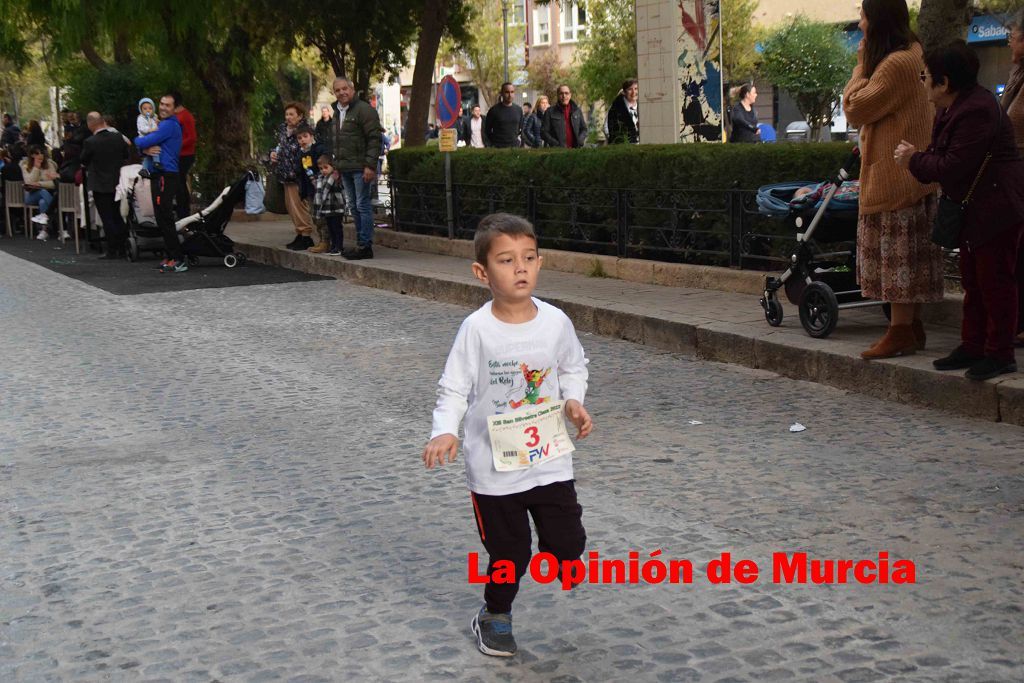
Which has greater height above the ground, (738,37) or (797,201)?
(738,37)

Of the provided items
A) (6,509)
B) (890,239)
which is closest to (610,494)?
(6,509)

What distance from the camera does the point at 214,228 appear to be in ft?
53.3

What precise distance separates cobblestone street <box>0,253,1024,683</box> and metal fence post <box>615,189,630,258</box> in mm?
3610

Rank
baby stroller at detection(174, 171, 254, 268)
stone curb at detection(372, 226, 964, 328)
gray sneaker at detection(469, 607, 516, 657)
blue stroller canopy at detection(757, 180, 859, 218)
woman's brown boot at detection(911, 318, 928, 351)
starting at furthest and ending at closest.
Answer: baby stroller at detection(174, 171, 254, 268), stone curb at detection(372, 226, 964, 328), blue stroller canopy at detection(757, 180, 859, 218), woman's brown boot at detection(911, 318, 928, 351), gray sneaker at detection(469, 607, 516, 657)

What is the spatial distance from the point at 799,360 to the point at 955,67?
2105 mm

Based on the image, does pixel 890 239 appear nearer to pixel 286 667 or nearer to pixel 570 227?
pixel 286 667

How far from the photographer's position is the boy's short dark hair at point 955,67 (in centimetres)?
724

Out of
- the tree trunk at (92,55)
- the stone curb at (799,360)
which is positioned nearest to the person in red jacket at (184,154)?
the stone curb at (799,360)

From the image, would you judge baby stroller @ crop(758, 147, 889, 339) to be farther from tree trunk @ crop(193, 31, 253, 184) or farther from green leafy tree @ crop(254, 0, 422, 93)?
tree trunk @ crop(193, 31, 253, 184)

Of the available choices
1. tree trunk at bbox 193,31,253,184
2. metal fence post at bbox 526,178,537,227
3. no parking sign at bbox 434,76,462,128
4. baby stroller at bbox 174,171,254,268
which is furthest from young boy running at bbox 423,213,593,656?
tree trunk at bbox 193,31,253,184

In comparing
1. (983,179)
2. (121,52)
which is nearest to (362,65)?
(121,52)

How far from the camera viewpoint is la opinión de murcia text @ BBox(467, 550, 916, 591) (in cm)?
461

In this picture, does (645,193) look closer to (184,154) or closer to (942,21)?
(942,21)

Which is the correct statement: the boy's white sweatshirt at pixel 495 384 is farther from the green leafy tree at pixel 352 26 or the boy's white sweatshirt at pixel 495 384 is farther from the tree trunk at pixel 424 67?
the green leafy tree at pixel 352 26
